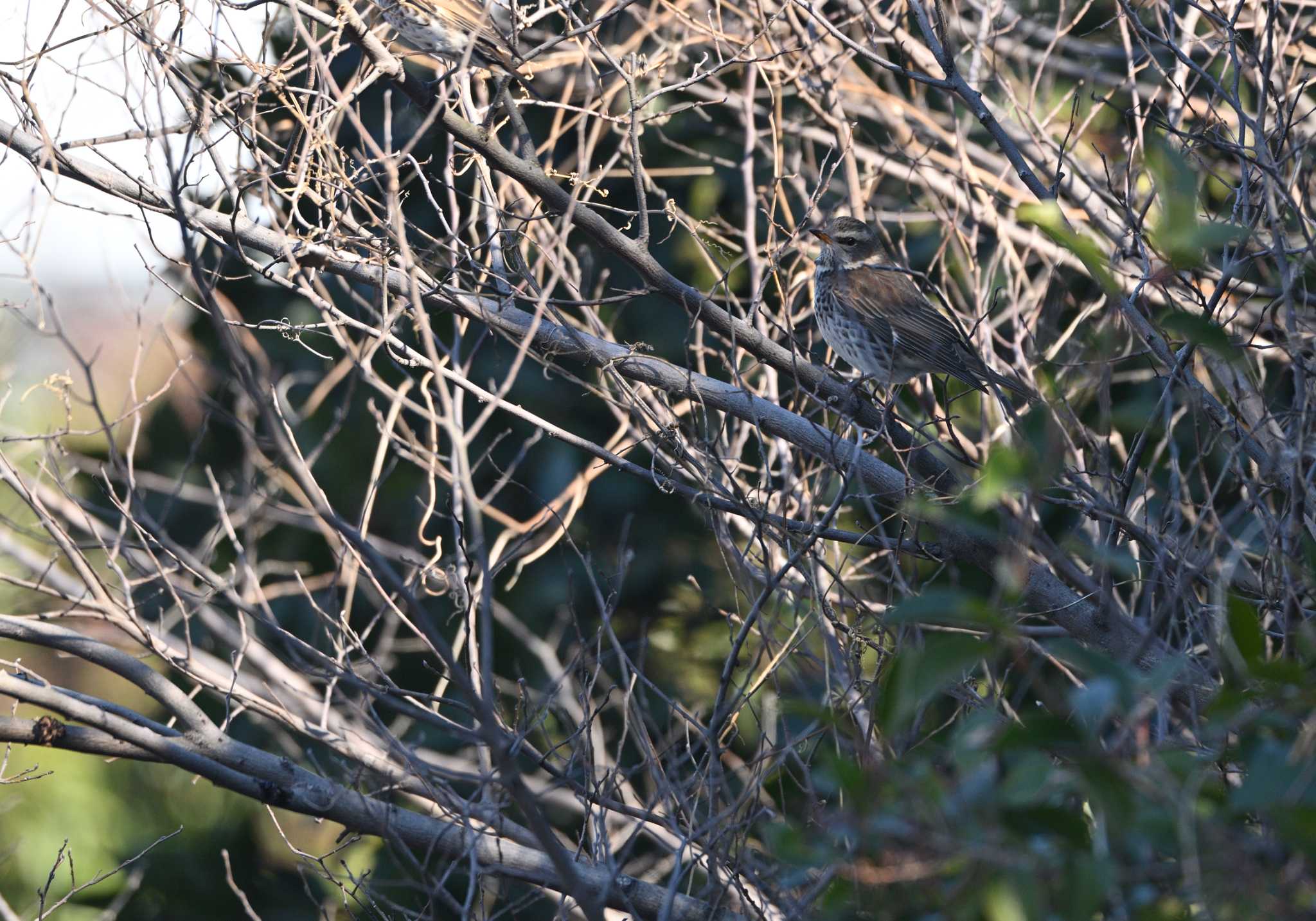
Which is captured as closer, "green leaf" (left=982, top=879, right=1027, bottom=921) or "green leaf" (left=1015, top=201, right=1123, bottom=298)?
"green leaf" (left=982, top=879, right=1027, bottom=921)

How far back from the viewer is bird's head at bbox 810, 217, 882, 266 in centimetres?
567

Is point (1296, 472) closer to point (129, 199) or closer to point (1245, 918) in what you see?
point (1245, 918)

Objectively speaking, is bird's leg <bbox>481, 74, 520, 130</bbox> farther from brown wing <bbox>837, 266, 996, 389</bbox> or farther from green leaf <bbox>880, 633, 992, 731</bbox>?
green leaf <bbox>880, 633, 992, 731</bbox>

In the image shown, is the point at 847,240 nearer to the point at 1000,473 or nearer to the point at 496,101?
the point at 496,101

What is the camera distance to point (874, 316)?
564cm

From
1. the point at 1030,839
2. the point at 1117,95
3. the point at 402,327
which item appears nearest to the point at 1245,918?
the point at 1030,839

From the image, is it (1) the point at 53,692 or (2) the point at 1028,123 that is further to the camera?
(2) the point at 1028,123

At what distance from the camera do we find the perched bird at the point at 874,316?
531cm

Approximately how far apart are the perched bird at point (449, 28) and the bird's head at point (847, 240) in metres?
1.94

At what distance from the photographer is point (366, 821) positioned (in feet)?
11.6

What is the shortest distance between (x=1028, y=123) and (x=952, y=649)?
4.21 metres


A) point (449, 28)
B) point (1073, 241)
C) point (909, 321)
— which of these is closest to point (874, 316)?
point (909, 321)

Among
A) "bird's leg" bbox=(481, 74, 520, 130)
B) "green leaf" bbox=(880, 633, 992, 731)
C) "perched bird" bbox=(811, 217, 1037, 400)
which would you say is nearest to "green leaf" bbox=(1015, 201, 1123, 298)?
"green leaf" bbox=(880, 633, 992, 731)

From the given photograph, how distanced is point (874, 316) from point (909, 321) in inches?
8.6
